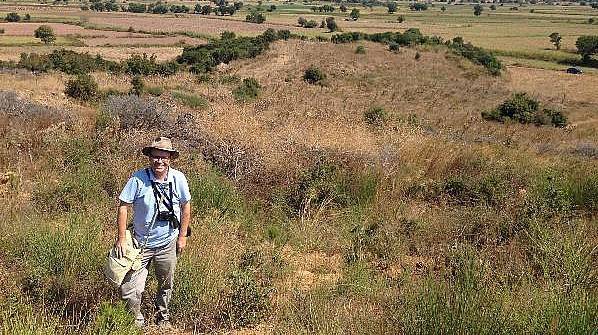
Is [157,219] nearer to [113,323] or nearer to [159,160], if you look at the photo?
[159,160]

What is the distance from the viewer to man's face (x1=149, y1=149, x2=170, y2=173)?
13.6ft

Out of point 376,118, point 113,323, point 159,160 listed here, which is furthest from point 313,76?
point 113,323

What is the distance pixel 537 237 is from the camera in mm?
5242

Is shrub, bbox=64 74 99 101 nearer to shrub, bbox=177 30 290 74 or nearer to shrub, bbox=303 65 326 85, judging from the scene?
shrub, bbox=177 30 290 74

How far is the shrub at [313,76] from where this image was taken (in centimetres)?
3685

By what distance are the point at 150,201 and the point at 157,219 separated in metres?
0.16

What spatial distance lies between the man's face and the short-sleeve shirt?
0.31 ft

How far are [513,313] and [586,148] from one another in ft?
42.4

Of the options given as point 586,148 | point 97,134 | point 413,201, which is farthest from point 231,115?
point 586,148

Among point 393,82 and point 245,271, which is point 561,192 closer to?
point 245,271

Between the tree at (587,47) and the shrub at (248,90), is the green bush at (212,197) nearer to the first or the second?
the shrub at (248,90)

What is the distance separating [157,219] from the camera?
4.23 meters

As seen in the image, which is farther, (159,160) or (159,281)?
(159,281)

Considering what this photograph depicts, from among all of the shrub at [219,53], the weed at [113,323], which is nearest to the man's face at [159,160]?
the weed at [113,323]
